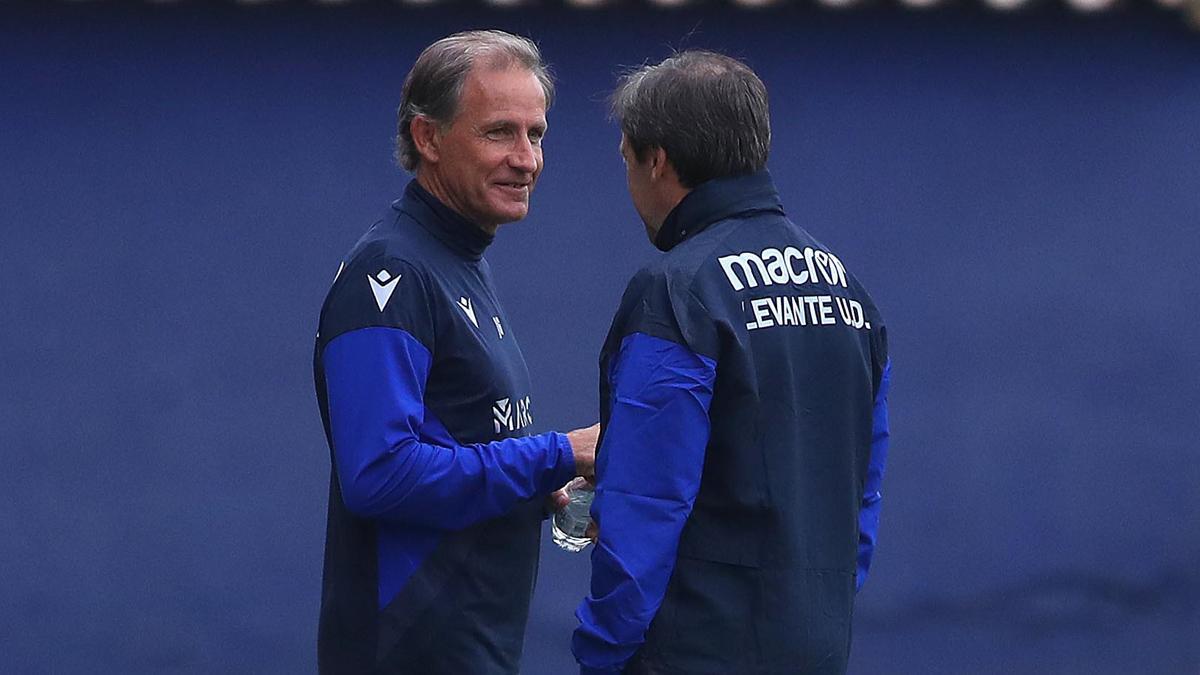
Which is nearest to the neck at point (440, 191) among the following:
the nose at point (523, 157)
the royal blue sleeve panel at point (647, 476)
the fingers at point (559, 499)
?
the nose at point (523, 157)

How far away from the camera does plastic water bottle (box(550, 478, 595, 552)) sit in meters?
3.31

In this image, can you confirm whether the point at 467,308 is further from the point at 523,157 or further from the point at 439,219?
the point at 523,157

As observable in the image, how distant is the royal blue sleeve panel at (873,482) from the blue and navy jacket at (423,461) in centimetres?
54

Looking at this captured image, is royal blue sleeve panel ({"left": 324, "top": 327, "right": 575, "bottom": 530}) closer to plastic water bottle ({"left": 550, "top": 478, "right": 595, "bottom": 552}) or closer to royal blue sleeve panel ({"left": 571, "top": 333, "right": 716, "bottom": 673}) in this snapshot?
plastic water bottle ({"left": 550, "top": 478, "right": 595, "bottom": 552})

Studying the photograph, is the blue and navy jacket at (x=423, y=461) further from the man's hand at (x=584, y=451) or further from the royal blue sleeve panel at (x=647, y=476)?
the royal blue sleeve panel at (x=647, y=476)

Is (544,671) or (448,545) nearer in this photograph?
(448,545)

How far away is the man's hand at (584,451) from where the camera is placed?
10.4ft

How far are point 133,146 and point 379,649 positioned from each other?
303cm

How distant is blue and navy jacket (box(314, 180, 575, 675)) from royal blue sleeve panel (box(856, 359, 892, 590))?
54 cm

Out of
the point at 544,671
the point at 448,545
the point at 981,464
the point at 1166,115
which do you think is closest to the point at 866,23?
the point at 1166,115

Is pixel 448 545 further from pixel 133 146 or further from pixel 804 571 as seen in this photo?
pixel 133 146

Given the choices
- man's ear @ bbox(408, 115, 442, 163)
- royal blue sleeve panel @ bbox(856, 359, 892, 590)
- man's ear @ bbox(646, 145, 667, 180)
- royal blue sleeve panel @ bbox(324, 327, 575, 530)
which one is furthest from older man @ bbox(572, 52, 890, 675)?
man's ear @ bbox(408, 115, 442, 163)

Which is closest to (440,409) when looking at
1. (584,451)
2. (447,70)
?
(584,451)

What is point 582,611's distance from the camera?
2.79 m
